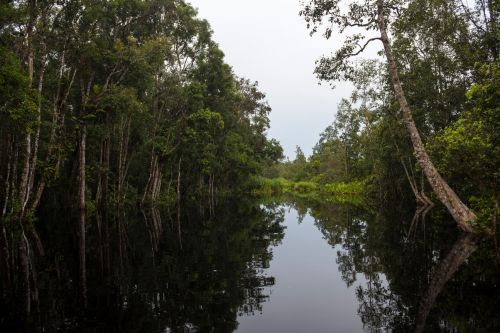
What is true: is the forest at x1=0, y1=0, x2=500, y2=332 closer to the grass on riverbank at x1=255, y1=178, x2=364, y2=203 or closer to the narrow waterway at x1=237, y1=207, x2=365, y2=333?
the narrow waterway at x1=237, y1=207, x2=365, y2=333

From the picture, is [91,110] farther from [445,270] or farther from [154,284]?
[445,270]

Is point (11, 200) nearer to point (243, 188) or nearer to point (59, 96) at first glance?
point (59, 96)

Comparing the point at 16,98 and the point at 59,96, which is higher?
the point at 59,96

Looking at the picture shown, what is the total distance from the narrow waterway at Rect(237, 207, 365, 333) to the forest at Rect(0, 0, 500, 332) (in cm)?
52

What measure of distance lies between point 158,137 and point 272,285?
26356 millimetres

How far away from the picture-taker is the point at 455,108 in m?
27.3

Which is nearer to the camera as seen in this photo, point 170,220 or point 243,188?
point 170,220

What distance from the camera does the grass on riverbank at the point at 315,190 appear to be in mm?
59219

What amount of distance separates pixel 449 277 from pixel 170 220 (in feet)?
64.2

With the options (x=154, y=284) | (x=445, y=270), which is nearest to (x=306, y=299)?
(x=154, y=284)

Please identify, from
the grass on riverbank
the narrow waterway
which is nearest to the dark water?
the narrow waterway

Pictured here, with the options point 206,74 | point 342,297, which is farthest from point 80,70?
point 342,297

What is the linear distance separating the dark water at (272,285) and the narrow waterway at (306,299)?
24 millimetres

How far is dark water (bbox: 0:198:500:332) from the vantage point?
285 inches
